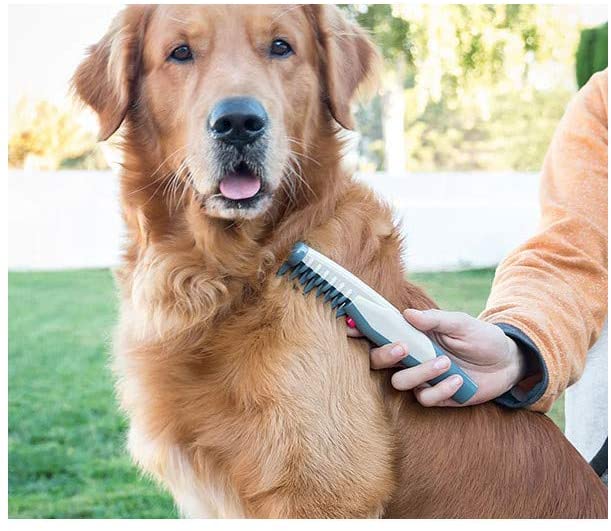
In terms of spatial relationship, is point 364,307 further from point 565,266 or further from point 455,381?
point 565,266

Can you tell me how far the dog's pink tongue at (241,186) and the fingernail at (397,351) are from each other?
592 mm

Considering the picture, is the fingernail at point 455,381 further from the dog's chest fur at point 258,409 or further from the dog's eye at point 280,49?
the dog's eye at point 280,49

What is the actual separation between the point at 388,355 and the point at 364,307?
0.46ft

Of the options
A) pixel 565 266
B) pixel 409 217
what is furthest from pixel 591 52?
pixel 409 217

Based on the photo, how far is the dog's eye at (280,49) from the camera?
225 cm

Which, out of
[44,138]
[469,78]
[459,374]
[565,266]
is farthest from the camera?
[469,78]

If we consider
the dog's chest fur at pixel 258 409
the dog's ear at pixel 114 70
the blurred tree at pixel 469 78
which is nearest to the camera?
the dog's chest fur at pixel 258 409

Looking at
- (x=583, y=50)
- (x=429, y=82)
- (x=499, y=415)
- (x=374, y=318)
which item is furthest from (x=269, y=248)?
(x=429, y=82)

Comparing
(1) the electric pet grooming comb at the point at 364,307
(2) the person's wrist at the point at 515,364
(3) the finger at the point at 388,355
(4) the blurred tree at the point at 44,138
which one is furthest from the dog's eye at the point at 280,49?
(4) the blurred tree at the point at 44,138

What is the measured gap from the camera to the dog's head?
2121 mm

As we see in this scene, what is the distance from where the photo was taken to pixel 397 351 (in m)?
2.00

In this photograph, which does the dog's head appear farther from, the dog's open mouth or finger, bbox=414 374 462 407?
finger, bbox=414 374 462 407

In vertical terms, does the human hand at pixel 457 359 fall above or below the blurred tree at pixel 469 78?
above

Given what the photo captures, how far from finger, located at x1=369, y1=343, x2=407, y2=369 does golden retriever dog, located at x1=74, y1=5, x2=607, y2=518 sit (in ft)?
0.11
